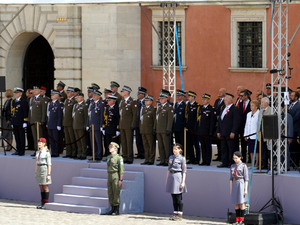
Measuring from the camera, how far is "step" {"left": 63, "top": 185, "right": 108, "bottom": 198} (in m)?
14.0

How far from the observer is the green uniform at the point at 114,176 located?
43.8ft

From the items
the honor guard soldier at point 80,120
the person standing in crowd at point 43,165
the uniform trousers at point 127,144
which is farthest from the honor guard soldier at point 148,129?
the person standing in crowd at point 43,165

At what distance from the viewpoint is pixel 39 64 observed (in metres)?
24.0

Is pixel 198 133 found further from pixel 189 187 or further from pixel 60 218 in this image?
pixel 60 218

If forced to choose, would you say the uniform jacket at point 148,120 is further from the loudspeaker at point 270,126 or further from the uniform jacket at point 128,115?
the loudspeaker at point 270,126

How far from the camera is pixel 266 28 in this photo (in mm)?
21469

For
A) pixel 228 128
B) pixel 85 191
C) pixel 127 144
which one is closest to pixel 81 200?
pixel 85 191

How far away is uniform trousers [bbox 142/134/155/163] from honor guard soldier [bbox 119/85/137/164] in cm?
36

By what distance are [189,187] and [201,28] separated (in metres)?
9.36

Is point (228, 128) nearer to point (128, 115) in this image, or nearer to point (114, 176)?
point (128, 115)

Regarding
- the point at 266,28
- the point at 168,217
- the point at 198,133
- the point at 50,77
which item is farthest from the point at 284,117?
the point at 50,77

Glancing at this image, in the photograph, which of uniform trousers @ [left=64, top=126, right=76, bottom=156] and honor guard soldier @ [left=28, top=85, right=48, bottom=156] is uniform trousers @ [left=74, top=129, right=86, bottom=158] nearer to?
uniform trousers @ [left=64, top=126, right=76, bottom=156]

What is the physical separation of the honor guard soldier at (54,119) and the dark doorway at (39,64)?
25.7 ft

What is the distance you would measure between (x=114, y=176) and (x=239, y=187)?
2.72 m
